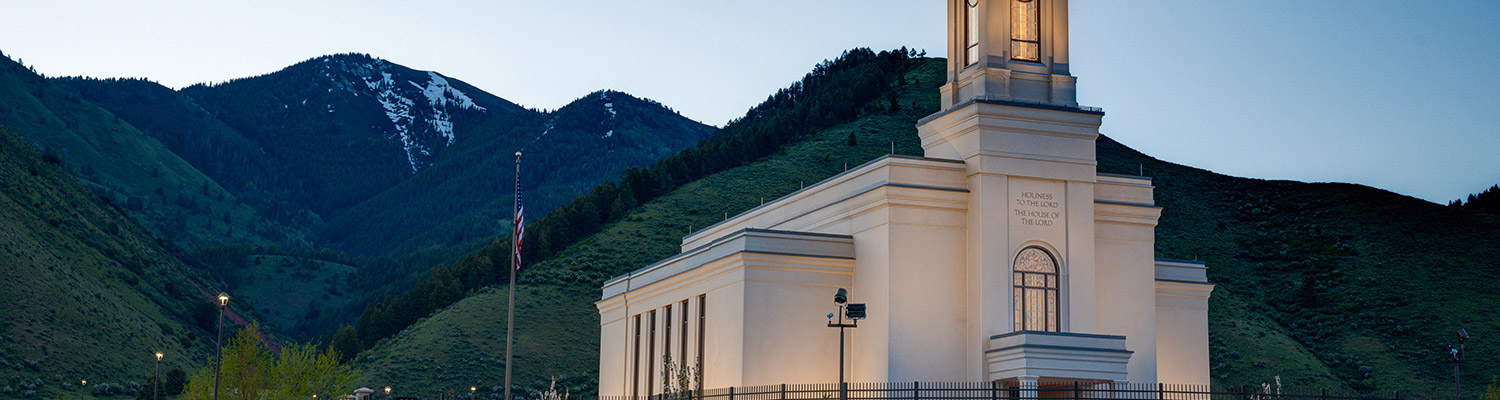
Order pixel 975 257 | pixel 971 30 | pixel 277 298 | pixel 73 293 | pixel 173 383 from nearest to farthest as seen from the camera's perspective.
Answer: pixel 975 257 < pixel 971 30 < pixel 173 383 < pixel 73 293 < pixel 277 298

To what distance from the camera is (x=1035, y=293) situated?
46719mm

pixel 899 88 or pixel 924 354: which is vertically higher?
pixel 899 88

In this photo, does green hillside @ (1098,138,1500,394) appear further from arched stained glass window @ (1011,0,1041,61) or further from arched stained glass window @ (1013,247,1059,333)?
arched stained glass window @ (1011,0,1041,61)

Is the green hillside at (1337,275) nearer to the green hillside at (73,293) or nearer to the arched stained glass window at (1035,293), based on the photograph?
the arched stained glass window at (1035,293)

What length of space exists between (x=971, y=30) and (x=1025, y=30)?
5.35 ft

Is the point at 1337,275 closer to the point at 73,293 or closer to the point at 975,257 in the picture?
the point at 975,257

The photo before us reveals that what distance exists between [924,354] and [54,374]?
62898 millimetres

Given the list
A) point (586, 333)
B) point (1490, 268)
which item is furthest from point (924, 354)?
point (1490, 268)

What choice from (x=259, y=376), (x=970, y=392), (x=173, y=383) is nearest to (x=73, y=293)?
(x=173, y=383)

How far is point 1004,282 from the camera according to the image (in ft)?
151

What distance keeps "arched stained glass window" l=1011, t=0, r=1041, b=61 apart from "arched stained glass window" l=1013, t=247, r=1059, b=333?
20.2 ft

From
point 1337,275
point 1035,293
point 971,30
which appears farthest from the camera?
point 1337,275

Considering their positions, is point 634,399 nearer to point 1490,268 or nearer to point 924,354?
point 924,354

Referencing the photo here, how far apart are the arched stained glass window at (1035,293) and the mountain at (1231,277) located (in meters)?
43.2
